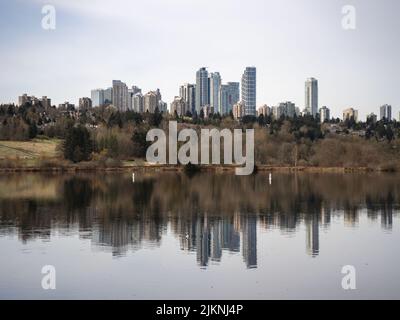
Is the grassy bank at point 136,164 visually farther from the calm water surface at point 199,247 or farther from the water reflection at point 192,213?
the calm water surface at point 199,247

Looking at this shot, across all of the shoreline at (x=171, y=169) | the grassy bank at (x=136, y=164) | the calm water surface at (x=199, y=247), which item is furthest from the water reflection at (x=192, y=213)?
the grassy bank at (x=136, y=164)

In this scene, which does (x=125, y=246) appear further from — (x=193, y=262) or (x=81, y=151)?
(x=81, y=151)

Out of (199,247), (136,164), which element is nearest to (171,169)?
(136,164)

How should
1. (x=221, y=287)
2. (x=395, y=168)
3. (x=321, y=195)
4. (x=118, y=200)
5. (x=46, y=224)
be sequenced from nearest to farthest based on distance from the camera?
1. (x=221, y=287)
2. (x=46, y=224)
3. (x=118, y=200)
4. (x=321, y=195)
5. (x=395, y=168)

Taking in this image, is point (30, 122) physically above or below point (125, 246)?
above

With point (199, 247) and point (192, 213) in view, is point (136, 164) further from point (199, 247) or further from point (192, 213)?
point (199, 247)

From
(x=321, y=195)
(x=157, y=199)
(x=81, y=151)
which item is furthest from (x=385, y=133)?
(x=157, y=199)
